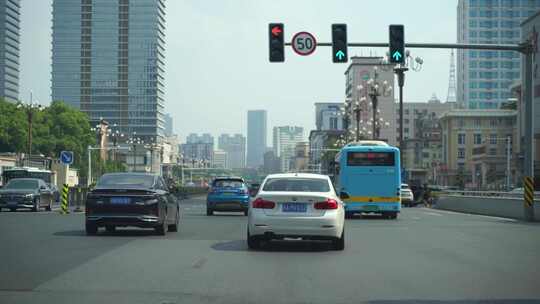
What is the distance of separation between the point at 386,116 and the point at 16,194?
152610 millimetres

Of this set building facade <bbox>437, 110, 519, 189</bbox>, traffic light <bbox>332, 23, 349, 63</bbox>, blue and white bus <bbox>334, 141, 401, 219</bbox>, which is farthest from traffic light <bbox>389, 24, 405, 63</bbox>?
building facade <bbox>437, 110, 519, 189</bbox>

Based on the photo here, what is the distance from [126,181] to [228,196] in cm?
1414

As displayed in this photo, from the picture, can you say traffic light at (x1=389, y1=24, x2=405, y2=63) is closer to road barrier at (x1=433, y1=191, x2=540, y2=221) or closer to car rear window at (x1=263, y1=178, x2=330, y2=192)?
car rear window at (x1=263, y1=178, x2=330, y2=192)

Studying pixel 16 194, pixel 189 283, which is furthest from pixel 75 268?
pixel 16 194

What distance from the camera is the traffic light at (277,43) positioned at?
76.7ft

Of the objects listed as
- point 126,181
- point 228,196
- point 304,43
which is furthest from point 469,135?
point 126,181

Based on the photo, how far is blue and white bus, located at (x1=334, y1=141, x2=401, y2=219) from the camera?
106 feet

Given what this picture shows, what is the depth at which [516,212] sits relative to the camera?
3366 cm

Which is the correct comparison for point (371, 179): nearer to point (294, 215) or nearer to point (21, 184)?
point (21, 184)

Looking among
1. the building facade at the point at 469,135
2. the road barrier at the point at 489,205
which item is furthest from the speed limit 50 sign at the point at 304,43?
the building facade at the point at 469,135

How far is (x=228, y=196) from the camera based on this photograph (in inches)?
1330

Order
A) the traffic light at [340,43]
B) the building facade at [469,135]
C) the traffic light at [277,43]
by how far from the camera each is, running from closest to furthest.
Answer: the traffic light at [277,43] < the traffic light at [340,43] < the building facade at [469,135]

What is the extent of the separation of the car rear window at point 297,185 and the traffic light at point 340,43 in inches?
316

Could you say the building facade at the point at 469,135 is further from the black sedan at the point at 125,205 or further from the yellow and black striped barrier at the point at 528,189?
the black sedan at the point at 125,205
